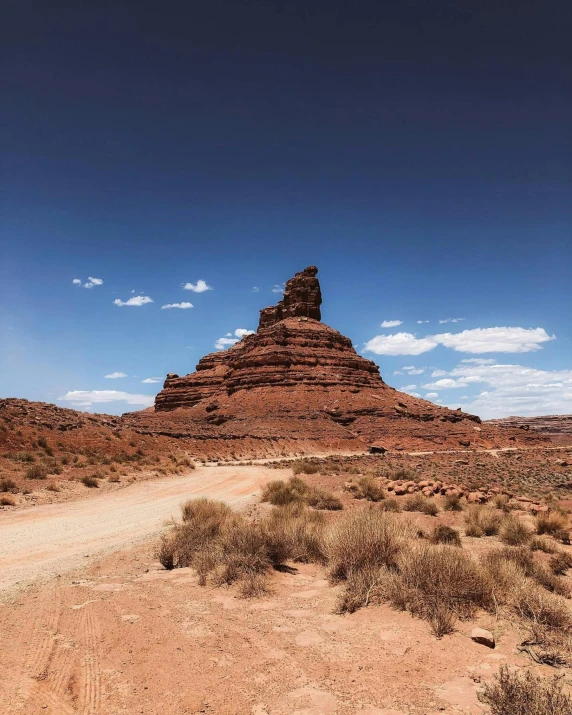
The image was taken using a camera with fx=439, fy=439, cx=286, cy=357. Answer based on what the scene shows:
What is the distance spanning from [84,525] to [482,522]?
10157 mm

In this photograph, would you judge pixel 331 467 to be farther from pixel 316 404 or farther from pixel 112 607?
pixel 316 404

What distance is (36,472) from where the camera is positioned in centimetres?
1741

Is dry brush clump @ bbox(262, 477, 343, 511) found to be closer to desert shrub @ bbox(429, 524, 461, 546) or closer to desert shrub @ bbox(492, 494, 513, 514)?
desert shrub @ bbox(429, 524, 461, 546)

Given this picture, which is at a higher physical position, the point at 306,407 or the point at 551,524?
the point at 306,407

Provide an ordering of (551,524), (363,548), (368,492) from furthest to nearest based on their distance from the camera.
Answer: (368,492) < (551,524) < (363,548)

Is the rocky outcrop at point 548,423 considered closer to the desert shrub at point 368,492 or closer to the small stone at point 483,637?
the desert shrub at point 368,492

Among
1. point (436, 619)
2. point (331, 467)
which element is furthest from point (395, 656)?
point (331, 467)

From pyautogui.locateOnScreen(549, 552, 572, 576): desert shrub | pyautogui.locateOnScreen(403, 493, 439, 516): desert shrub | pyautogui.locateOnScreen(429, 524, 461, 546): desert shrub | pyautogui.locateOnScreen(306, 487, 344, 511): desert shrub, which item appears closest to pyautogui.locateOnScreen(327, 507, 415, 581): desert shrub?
pyautogui.locateOnScreen(429, 524, 461, 546): desert shrub

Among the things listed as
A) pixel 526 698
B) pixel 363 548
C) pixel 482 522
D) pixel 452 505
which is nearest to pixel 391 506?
pixel 452 505

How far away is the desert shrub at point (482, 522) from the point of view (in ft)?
34.6

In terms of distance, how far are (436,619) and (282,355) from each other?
78561 mm

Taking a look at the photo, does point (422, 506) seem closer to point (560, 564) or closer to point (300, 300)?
point (560, 564)

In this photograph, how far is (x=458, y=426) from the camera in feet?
239

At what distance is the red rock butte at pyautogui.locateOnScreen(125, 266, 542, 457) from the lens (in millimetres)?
58125
